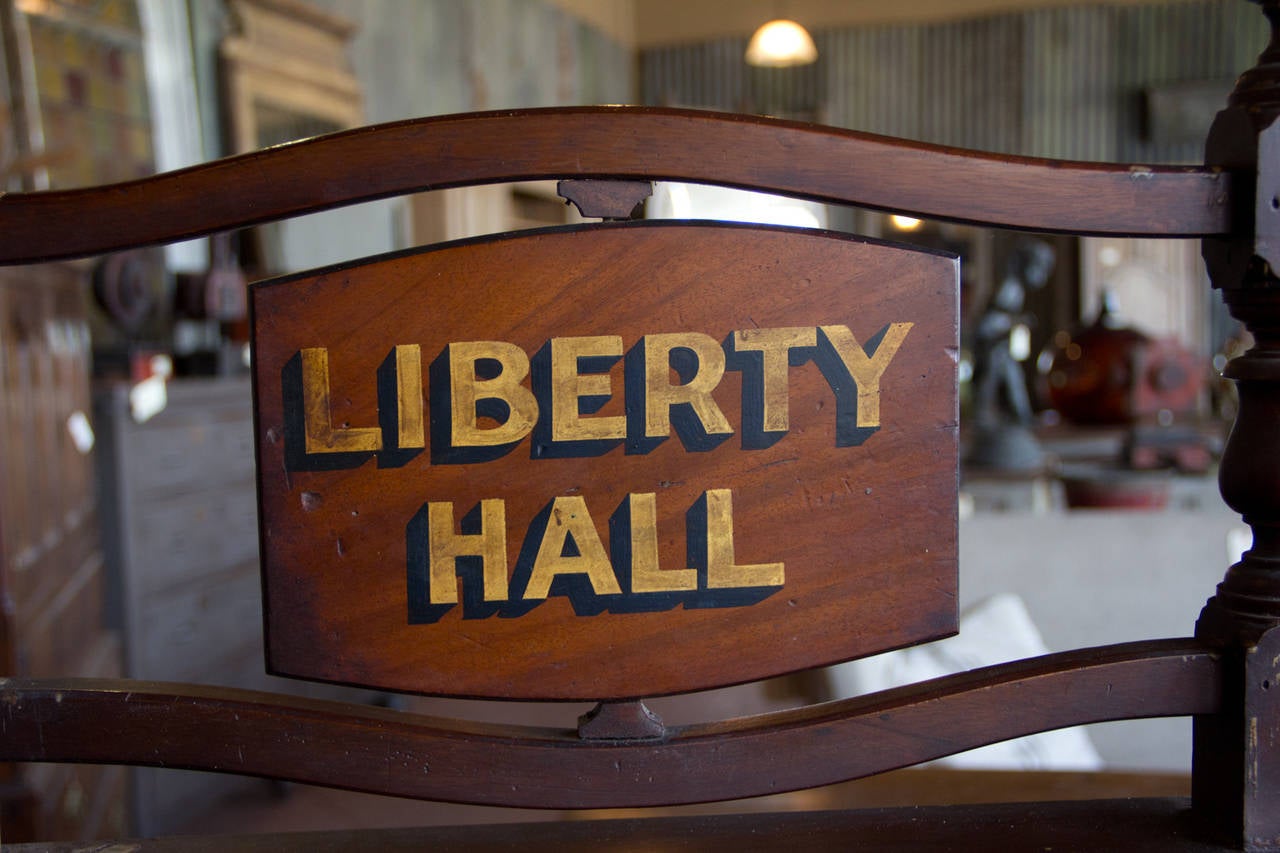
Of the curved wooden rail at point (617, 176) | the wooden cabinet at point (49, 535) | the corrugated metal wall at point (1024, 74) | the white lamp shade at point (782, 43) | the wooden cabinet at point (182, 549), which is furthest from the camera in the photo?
the corrugated metal wall at point (1024, 74)

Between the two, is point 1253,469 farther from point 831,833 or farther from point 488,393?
point 488,393

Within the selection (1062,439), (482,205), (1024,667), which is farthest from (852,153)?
(482,205)

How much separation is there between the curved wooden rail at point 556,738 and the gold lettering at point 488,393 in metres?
0.20

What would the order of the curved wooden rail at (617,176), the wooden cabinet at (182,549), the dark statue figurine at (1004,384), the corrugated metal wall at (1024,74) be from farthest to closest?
the corrugated metal wall at (1024,74) → the dark statue figurine at (1004,384) → the wooden cabinet at (182,549) → the curved wooden rail at (617,176)

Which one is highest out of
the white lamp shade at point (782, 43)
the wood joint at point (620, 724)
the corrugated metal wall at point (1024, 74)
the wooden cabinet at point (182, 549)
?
the corrugated metal wall at point (1024, 74)

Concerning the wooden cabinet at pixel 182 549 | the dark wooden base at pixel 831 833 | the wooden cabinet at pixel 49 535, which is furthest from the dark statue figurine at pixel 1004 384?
the dark wooden base at pixel 831 833

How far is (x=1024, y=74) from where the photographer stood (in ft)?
29.0

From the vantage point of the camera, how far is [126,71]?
338 centimetres

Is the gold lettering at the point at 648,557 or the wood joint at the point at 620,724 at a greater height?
the gold lettering at the point at 648,557

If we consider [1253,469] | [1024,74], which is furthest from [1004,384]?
[1024,74]

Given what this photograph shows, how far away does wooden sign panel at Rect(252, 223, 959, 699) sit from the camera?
2.19 feet

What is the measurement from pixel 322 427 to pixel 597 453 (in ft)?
0.59

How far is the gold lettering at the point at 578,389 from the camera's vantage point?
2.19ft

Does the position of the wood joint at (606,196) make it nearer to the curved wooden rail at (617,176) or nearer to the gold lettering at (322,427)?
the curved wooden rail at (617,176)
